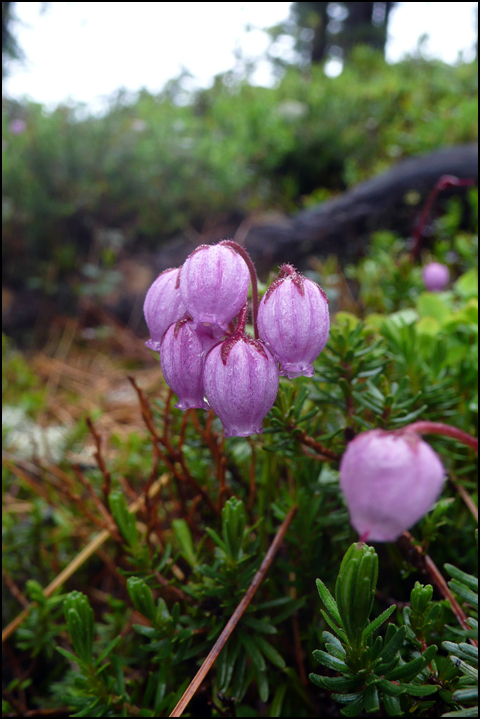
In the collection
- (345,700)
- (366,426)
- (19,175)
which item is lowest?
(345,700)

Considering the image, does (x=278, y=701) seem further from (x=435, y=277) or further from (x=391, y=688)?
(x=435, y=277)

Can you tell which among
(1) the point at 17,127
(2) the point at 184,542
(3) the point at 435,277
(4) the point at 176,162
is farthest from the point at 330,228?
(2) the point at 184,542

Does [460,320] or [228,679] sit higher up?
[460,320]

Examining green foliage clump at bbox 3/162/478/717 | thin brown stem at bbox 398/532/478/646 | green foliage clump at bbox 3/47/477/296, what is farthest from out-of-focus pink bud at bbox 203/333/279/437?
green foliage clump at bbox 3/47/477/296

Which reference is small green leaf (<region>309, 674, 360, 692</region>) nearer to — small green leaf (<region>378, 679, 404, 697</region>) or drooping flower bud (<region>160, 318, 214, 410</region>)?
small green leaf (<region>378, 679, 404, 697</region>)

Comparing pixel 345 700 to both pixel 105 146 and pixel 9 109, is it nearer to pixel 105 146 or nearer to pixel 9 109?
pixel 105 146

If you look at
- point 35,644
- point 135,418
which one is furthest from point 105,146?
point 35,644
